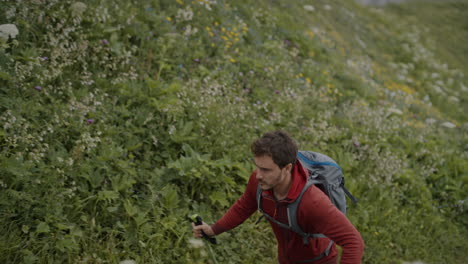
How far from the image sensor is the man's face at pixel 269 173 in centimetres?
311

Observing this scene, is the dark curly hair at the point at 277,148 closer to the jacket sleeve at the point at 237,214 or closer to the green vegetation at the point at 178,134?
the jacket sleeve at the point at 237,214

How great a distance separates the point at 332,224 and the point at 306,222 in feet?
0.77

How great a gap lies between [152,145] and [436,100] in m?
12.7

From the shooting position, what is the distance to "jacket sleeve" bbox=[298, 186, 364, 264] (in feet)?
9.52

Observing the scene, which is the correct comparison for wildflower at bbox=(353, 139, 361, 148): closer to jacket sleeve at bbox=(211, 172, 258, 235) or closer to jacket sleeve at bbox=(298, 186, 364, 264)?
jacket sleeve at bbox=(211, 172, 258, 235)

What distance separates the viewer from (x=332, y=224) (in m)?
2.97

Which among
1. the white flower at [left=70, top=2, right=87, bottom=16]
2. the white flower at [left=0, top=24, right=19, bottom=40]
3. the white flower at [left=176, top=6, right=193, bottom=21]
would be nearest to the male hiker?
the white flower at [left=0, top=24, right=19, bottom=40]

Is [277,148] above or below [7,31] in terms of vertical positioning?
above

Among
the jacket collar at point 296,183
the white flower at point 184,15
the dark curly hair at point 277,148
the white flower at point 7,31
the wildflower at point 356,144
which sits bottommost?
the wildflower at point 356,144

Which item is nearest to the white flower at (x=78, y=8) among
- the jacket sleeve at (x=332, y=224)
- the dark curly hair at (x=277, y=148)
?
the dark curly hair at (x=277, y=148)

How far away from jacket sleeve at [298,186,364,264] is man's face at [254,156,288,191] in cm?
26

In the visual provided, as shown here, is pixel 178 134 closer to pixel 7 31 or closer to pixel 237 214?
pixel 237 214

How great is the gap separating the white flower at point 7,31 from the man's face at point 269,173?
13.7 feet

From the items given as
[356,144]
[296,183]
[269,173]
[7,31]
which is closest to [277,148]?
[269,173]
